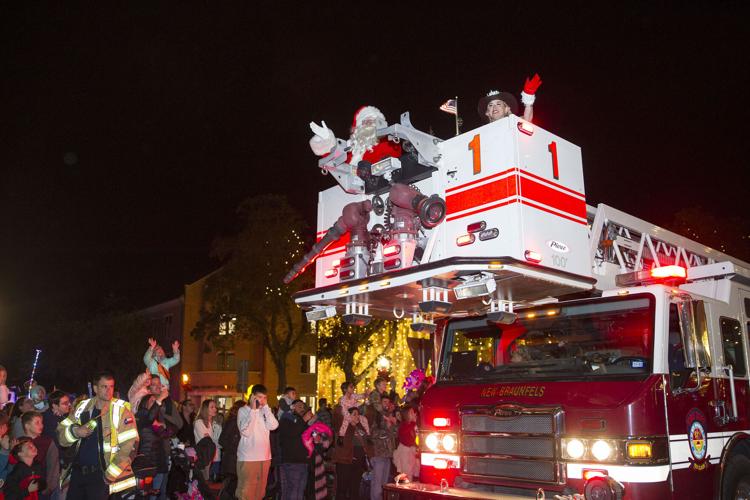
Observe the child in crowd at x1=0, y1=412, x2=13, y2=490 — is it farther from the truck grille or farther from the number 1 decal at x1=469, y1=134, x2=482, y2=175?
the number 1 decal at x1=469, y1=134, x2=482, y2=175

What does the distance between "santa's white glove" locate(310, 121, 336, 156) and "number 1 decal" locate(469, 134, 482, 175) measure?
1604mm

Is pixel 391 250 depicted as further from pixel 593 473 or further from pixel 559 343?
pixel 593 473

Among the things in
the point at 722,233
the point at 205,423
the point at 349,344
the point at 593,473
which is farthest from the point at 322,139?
the point at 349,344

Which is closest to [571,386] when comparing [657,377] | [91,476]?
[657,377]

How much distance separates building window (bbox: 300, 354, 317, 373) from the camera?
1896 inches

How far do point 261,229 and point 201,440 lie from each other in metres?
24.1

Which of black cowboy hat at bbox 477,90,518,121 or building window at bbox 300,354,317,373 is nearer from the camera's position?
black cowboy hat at bbox 477,90,518,121

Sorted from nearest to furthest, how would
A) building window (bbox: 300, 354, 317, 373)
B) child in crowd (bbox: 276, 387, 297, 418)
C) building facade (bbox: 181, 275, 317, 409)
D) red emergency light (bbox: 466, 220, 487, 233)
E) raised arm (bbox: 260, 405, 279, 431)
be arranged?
red emergency light (bbox: 466, 220, 487, 233) < raised arm (bbox: 260, 405, 279, 431) < child in crowd (bbox: 276, 387, 297, 418) < building facade (bbox: 181, 275, 317, 409) < building window (bbox: 300, 354, 317, 373)

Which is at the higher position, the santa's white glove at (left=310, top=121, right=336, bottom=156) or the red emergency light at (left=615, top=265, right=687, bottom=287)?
the santa's white glove at (left=310, top=121, right=336, bottom=156)

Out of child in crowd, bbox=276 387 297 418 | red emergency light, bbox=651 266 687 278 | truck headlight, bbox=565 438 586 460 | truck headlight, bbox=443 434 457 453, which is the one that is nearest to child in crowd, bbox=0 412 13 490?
child in crowd, bbox=276 387 297 418

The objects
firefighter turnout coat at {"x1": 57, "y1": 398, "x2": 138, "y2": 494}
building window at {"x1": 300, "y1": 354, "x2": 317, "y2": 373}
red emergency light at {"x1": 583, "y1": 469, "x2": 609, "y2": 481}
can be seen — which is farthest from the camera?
building window at {"x1": 300, "y1": 354, "x2": 317, "y2": 373}

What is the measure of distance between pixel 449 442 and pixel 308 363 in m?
42.8

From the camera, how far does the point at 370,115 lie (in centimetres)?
682

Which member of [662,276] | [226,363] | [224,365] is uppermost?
[226,363]
